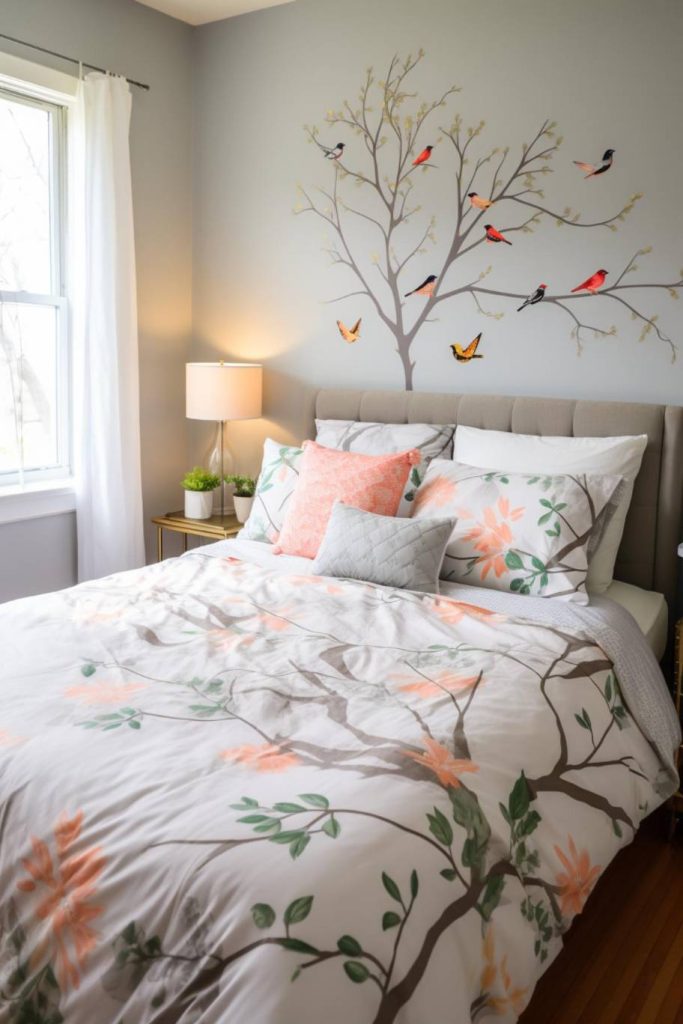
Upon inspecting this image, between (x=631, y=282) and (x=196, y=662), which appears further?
(x=631, y=282)

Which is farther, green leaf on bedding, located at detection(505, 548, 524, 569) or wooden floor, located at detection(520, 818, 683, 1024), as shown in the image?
green leaf on bedding, located at detection(505, 548, 524, 569)

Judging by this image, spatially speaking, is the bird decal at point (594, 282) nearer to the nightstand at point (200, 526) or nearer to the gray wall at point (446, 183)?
the gray wall at point (446, 183)

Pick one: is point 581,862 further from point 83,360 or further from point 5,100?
point 5,100

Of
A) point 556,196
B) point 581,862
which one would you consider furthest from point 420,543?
point 556,196

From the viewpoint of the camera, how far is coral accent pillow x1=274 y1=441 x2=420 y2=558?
115 inches

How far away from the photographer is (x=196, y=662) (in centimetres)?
202

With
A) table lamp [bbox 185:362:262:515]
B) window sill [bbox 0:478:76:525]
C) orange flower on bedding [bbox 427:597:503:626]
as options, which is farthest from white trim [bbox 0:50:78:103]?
orange flower on bedding [bbox 427:597:503:626]

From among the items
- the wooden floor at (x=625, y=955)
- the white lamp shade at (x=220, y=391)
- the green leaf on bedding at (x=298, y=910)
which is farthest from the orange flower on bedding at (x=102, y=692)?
the white lamp shade at (x=220, y=391)

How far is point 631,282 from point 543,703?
173 cm

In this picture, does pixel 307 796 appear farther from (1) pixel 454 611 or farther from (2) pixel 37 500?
(2) pixel 37 500

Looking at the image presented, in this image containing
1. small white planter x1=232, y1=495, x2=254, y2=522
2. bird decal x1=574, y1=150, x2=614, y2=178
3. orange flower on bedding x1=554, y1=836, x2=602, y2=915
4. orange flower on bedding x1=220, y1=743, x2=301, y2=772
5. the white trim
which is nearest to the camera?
orange flower on bedding x1=220, y1=743, x2=301, y2=772

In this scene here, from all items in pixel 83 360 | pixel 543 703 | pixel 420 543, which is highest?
pixel 83 360

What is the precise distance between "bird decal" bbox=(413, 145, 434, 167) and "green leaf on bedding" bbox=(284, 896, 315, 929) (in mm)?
2933

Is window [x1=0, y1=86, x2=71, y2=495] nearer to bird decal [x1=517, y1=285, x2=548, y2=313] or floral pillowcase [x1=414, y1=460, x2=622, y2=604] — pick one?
floral pillowcase [x1=414, y1=460, x2=622, y2=604]
